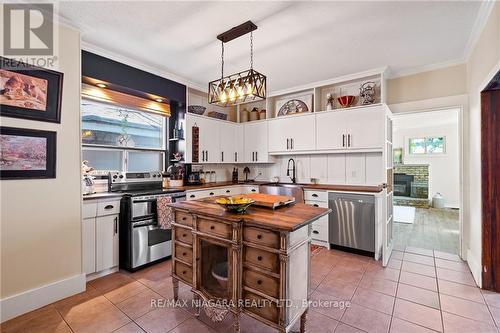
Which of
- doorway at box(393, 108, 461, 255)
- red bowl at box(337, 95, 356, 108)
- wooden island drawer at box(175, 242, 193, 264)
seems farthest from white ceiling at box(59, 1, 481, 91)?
doorway at box(393, 108, 461, 255)

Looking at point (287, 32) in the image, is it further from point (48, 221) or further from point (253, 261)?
point (48, 221)

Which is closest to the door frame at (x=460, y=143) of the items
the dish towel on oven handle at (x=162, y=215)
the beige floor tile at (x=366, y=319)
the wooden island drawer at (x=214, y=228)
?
the beige floor tile at (x=366, y=319)

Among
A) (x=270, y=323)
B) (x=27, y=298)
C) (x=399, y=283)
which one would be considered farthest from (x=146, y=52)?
(x=399, y=283)

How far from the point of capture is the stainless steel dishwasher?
326cm

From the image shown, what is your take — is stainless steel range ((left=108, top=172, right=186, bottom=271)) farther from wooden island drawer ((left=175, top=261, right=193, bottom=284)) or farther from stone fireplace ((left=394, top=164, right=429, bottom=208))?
stone fireplace ((left=394, top=164, right=429, bottom=208))

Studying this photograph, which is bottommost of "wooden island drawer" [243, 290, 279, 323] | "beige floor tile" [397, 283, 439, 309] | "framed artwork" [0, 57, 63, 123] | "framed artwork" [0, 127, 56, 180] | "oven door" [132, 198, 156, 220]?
"beige floor tile" [397, 283, 439, 309]

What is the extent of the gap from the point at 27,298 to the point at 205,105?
A: 143 inches

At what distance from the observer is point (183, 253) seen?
6.84 feet

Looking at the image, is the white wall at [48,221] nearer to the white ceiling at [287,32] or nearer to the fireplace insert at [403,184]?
the white ceiling at [287,32]

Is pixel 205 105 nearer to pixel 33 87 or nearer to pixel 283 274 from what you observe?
pixel 33 87

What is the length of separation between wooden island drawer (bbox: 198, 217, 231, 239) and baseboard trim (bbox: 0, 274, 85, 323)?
1.54m

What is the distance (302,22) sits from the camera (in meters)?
2.31

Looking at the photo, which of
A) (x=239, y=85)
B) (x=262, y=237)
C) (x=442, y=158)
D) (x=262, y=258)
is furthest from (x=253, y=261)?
(x=442, y=158)

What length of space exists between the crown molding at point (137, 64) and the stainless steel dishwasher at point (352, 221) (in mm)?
2926
